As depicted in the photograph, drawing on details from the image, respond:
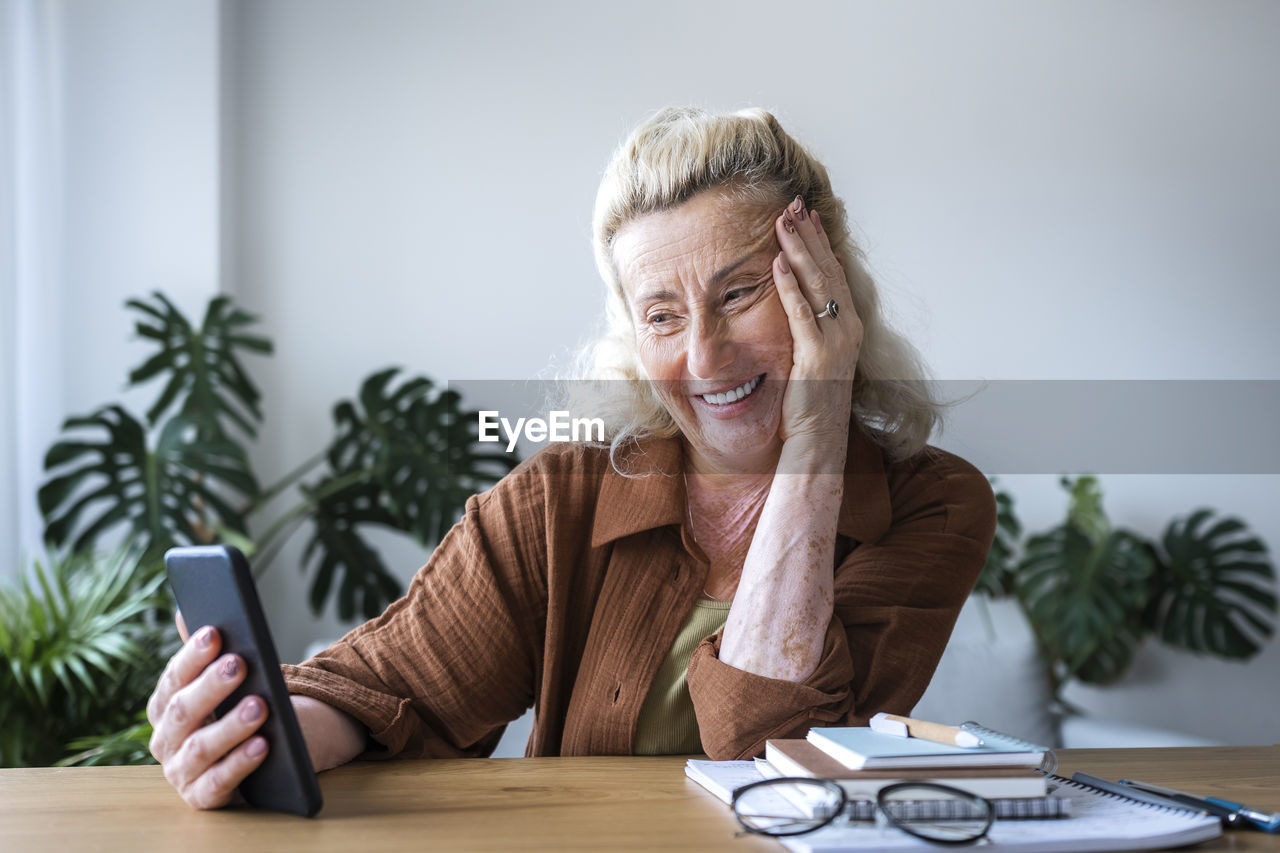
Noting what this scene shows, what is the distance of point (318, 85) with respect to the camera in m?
3.08

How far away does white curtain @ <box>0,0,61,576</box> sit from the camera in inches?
101

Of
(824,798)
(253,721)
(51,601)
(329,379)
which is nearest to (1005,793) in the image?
(824,798)

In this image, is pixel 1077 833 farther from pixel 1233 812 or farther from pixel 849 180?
pixel 849 180

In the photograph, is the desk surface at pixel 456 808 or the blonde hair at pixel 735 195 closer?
the desk surface at pixel 456 808

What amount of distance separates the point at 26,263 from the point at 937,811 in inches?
107

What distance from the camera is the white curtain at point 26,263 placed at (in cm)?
257

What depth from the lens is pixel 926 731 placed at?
0.80 meters

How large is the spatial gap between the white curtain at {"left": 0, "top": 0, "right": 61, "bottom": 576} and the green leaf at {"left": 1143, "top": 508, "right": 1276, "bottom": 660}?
10.2 ft

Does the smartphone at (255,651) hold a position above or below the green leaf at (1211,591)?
above

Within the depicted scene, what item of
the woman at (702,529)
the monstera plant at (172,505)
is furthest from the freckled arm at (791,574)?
the monstera plant at (172,505)

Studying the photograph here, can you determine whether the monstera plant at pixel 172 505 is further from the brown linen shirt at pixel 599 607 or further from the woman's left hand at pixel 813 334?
the woman's left hand at pixel 813 334

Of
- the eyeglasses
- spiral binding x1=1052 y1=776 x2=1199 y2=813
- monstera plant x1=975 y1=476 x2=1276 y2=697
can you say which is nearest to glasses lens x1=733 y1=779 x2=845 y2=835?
the eyeglasses

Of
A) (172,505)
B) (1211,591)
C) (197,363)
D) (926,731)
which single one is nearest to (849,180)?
(1211,591)

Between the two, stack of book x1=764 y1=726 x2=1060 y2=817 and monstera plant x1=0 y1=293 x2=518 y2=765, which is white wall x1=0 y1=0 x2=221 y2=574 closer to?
monstera plant x1=0 y1=293 x2=518 y2=765
